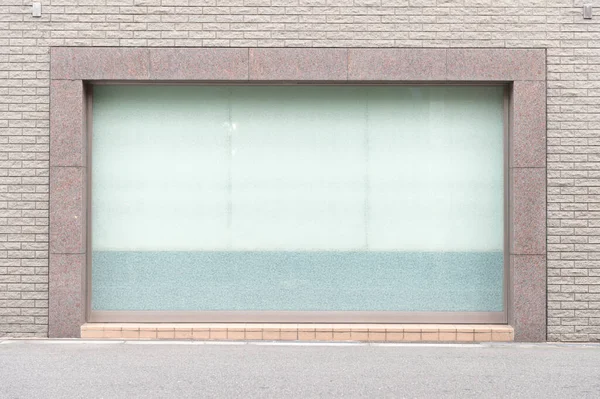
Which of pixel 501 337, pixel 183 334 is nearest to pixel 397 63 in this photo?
pixel 501 337

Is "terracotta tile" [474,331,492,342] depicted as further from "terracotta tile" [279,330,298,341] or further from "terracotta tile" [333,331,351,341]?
"terracotta tile" [279,330,298,341]

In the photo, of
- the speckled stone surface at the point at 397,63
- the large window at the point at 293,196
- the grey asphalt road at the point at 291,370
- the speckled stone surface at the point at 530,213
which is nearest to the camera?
the grey asphalt road at the point at 291,370

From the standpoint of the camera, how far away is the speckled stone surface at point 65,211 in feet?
35.9

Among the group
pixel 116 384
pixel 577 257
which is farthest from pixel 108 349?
pixel 577 257

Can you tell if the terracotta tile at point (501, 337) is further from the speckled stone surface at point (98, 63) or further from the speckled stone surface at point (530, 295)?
the speckled stone surface at point (98, 63)

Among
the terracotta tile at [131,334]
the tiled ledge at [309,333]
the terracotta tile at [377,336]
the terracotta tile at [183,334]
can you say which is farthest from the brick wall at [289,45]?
the terracotta tile at [377,336]

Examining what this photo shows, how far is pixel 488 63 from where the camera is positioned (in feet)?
Answer: 36.0

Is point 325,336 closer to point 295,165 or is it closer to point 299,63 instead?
point 295,165

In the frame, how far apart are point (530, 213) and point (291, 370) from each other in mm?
3786

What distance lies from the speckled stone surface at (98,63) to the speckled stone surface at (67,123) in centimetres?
14

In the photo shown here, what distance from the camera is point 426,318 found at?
36.8ft

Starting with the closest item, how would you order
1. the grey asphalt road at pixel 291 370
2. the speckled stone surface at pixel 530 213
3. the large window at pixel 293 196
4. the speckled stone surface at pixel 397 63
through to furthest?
the grey asphalt road at pixel 291 370 < the speckled stone surface at pixel 530 213 < the speckled stone surface at pixel 397 63 < the large window at pixel 293 196

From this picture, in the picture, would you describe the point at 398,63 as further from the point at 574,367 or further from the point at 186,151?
the point at 574,367

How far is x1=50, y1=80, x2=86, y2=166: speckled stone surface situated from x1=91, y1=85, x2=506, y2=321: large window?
340 mm
